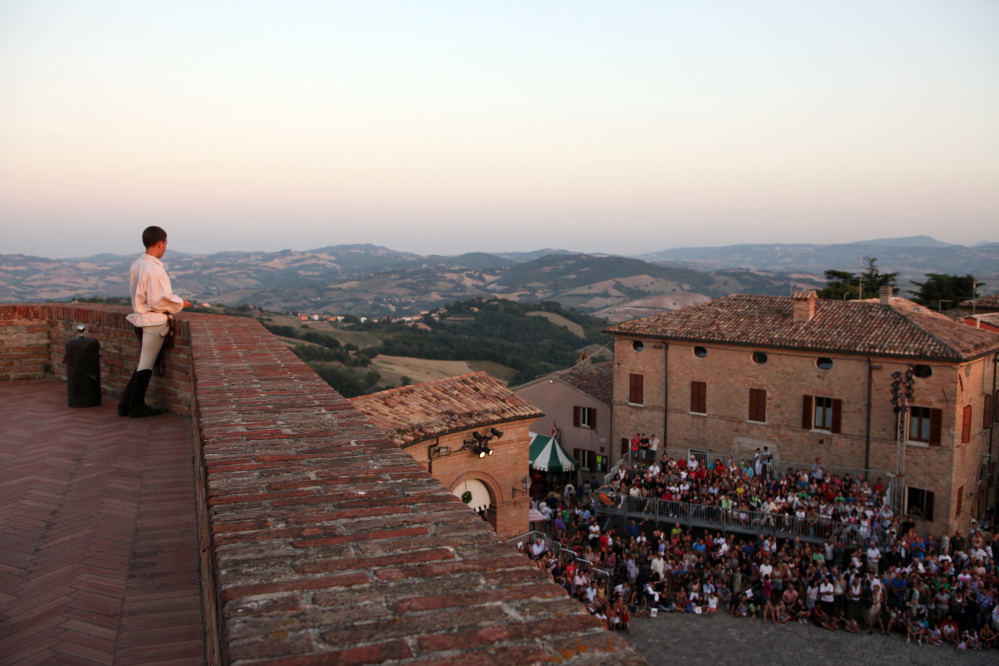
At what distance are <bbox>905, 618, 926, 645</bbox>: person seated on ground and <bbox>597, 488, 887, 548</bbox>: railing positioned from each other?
233 cm

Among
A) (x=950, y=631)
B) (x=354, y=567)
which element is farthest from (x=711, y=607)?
(x=354, y=567)

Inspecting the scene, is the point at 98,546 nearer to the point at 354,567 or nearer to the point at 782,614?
the point at 354,567

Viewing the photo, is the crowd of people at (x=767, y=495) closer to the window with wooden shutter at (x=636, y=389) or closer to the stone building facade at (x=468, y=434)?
the stone building facade at (x=468, y=434)

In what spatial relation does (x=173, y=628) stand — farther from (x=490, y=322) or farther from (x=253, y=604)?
(x=490, y=322)

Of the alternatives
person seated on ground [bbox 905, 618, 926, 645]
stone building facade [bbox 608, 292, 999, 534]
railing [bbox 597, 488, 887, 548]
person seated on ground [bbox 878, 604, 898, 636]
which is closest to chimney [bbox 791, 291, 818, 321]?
stone building facade [bbox 608, 292, 999, 534]

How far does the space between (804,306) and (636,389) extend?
682cm

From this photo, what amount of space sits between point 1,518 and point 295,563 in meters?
3.26

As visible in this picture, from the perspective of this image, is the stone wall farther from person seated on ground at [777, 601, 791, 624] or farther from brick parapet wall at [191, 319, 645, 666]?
brick parapet wall at [191, 319, 645, 666]

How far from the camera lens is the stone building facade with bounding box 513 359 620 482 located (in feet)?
95.3

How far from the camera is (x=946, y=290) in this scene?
47.2 meters

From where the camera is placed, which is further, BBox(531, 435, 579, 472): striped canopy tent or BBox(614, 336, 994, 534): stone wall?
BBox(531, 435, 579, 472): striped canopy tent

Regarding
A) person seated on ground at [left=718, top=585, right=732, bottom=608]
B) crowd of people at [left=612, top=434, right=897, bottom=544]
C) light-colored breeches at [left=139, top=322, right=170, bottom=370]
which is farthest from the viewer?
crowd of people at [left=612, top=434, right=897, bottom=544]

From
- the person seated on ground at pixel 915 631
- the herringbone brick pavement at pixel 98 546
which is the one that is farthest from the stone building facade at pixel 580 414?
the herringbone brick pavement at pixel 98 546

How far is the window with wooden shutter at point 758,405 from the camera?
80.3 ft
